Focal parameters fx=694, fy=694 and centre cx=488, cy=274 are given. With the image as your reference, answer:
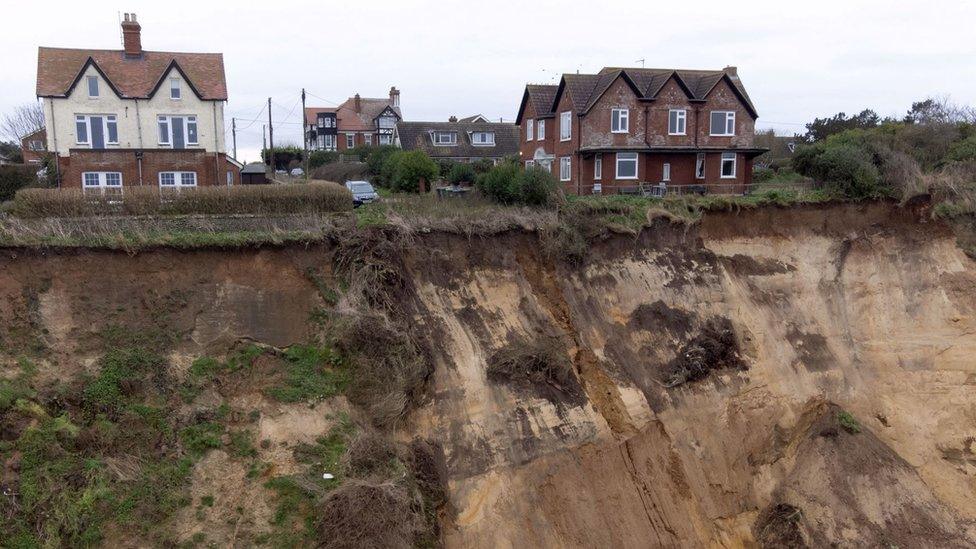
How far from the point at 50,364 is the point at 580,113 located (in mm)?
23196

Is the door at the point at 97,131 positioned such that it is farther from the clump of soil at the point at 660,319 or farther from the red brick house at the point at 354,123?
the red brick house at the point at 354,123

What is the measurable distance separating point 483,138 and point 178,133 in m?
28.1

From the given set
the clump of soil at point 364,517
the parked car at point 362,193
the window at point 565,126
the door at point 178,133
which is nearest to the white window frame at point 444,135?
the window at point 565,126

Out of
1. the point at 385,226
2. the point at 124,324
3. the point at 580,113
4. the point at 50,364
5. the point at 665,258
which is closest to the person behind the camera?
the point at 50,364

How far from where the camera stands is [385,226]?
19172 millimetres

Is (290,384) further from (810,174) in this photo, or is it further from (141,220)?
(810,174)

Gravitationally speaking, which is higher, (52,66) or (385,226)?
(52,66)

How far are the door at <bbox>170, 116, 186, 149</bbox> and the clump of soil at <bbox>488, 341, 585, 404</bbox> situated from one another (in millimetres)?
20625

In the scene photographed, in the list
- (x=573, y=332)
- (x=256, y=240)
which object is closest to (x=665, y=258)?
(x=573, y=332)

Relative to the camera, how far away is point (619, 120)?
3138 centimetres

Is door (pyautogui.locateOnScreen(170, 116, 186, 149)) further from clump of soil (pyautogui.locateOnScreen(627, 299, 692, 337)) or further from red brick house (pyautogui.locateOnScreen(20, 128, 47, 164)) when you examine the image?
red brick house (pyautogui.locateOnScreen(20, 128, 47, 164))

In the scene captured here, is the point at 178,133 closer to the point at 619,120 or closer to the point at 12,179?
the point at 12,179

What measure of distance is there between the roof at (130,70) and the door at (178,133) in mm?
1386

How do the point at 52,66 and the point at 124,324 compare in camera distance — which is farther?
the point at 52,66
